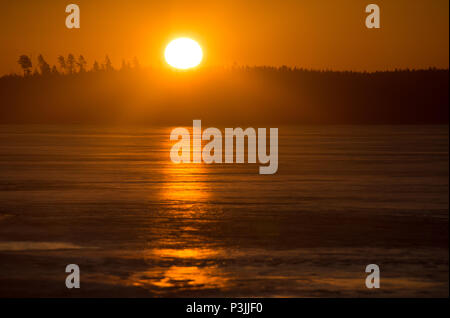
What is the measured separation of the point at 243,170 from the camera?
27906 millimetres

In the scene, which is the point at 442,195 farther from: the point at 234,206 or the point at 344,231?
the point at 344,231

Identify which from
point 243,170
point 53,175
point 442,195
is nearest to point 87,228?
point 442,195

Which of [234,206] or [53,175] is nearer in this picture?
[234,206]

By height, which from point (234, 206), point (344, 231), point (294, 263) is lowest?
point (294, 263)

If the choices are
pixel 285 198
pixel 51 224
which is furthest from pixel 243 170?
pixel 51 224

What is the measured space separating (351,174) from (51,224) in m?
12.5

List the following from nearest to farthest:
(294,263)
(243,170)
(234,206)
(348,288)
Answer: (348,288) < (294,263) < (234,206) < (243,170)

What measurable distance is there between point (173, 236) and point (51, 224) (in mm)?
2550

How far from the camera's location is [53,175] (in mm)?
25594

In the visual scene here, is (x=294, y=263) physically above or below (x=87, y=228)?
below
